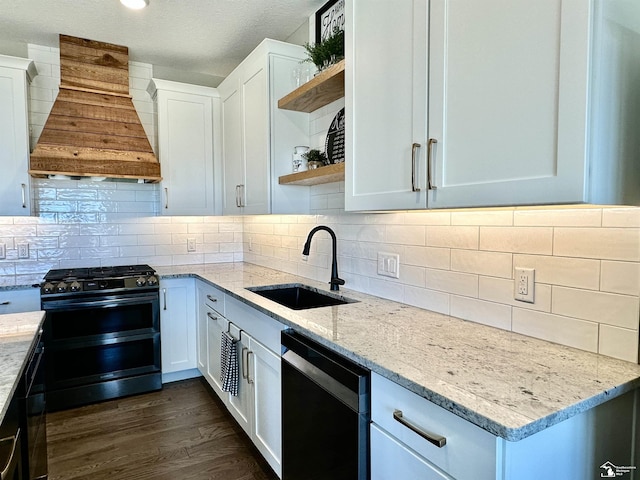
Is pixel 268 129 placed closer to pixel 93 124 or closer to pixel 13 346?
pixel 93 124

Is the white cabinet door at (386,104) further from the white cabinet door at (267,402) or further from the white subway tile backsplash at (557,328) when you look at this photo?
the white cabinet door at (267,402)

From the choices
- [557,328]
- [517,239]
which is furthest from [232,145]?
[557,328]

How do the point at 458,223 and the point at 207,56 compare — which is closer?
the point at 458,223

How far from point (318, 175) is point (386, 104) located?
2.06ft

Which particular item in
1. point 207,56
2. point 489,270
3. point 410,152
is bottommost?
point 489,270

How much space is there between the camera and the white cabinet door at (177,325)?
305 centimetres

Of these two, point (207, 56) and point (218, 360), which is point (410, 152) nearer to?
point (218, 360)

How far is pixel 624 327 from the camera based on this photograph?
1.11m

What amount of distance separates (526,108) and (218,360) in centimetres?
232

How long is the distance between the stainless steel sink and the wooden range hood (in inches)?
52.8

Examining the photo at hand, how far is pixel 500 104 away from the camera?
3.52 ft

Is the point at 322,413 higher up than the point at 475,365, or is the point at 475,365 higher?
the point at 475,365

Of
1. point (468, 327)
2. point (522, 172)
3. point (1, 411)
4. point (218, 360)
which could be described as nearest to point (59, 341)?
point (218, 360)

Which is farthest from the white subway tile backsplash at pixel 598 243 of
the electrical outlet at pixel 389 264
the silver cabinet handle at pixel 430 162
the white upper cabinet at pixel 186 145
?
the white upper cabinet at pixel 186 145
